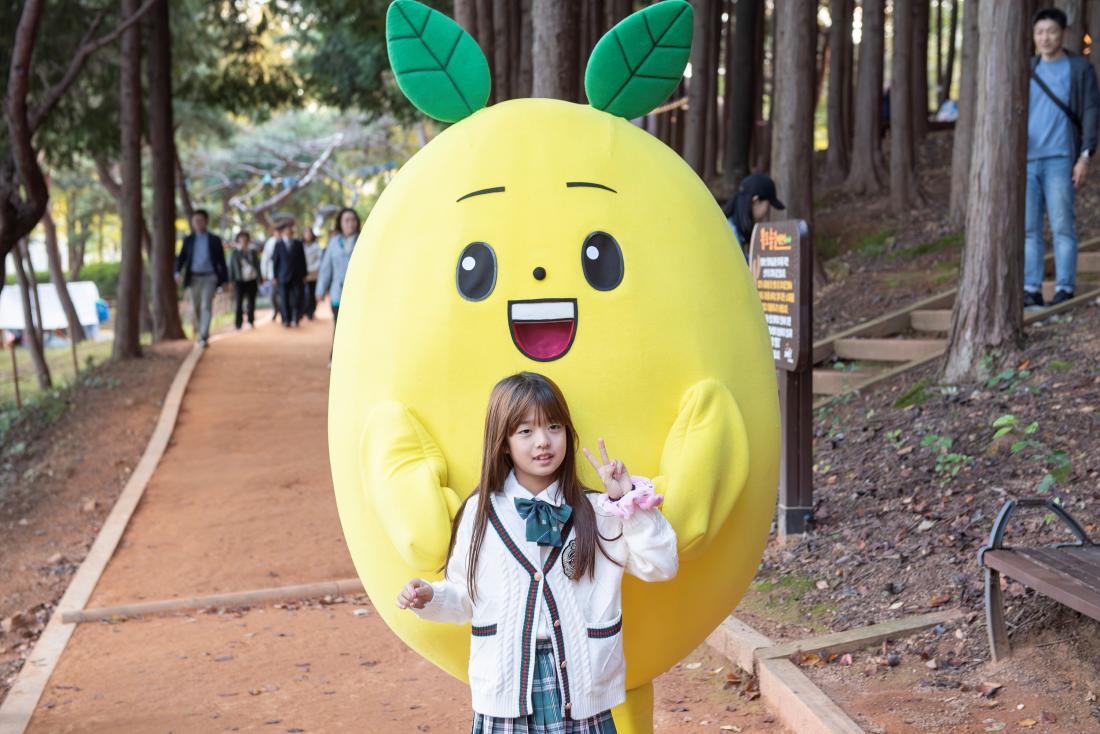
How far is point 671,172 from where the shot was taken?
3.80 meters

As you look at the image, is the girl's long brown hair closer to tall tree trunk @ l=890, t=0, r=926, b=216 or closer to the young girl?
the young girl

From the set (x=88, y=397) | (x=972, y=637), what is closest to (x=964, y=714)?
(x=972, y=637)

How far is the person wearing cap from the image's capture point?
867 cm

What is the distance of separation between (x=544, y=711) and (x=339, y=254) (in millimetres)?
10207

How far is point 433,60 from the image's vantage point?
3.85 metres

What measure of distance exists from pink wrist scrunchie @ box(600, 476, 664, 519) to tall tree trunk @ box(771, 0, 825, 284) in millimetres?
8529

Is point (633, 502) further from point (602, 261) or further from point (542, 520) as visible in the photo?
point (602, 261)

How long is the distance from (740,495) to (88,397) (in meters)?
12.6

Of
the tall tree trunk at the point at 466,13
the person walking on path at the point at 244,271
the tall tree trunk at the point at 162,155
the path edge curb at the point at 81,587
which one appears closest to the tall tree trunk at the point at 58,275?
the person walking on path at the point at 244,271

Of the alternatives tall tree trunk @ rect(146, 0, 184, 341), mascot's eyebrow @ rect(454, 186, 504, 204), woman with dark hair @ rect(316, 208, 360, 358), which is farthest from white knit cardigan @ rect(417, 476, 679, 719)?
tall tree trunk @ rect(146, 0, 184, 341)

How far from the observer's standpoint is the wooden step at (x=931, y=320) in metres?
10.4

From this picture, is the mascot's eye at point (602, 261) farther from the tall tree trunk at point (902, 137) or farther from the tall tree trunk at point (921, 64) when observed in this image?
the tall tree trunk at point (921, 64)

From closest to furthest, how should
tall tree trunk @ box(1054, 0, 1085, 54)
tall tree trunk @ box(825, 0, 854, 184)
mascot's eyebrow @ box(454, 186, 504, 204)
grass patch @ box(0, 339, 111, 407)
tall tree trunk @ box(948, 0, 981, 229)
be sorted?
1. mascot's eyebrow @ box(454, 186, 504, 204)
2. tall tree trunk @ box(948, 0, 981, 229)
3. tall tree trunk @ box(1054, 0, 1085, 54)
4. tall tree trunk @ box(825, 0, 854, 184)
5. grass patch @ box(0, 339, 111, 407)

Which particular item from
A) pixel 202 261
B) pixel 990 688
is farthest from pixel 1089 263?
pixel 202 261
